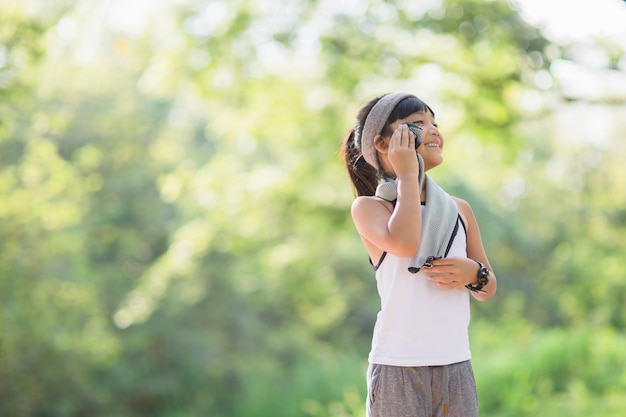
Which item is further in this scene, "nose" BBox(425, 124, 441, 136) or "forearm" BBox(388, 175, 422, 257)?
"nose" BBox(425, 124, 441, 136)

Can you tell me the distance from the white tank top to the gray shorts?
27 mm

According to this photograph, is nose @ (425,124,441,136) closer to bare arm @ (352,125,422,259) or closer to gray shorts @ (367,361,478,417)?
bare arm @ (352,125,422,259)

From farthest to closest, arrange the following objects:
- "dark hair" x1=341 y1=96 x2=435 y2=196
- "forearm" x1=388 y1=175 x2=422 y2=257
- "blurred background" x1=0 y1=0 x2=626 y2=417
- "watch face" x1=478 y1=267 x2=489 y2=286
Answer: "blurred background" x1=0 y1=0 x2=626 y2=417 < "dark hair" x1=341 y1=96 x2=435 y2=196 < "watch face" x1=478 y1=267 x2=489 y2=286 < "forearm" x1=388 y1=175 x2=422 y2=257

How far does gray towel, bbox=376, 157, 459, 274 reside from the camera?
2.23 meters

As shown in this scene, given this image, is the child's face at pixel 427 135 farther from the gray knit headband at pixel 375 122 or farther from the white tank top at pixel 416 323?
the white tank top at pixel 416 323

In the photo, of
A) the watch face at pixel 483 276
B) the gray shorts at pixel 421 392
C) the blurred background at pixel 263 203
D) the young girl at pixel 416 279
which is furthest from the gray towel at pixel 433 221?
the blurred background at pixel 263 203

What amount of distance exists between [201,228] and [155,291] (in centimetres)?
155

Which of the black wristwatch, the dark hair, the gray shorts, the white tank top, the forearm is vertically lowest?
the gray shorts

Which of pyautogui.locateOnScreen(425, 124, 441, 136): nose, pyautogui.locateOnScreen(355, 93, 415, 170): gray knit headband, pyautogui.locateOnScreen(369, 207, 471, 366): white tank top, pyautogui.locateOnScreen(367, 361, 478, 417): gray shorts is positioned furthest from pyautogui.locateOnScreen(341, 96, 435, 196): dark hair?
pyautogui.locateOnScreen(367, 361, 478, 417): gray shorts

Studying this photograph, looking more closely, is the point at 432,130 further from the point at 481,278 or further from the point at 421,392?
the point at 421,392

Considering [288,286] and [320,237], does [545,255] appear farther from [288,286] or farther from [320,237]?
[320,237]

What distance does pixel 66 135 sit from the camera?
53.5ft

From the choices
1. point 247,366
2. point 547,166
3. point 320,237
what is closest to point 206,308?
point 247,366

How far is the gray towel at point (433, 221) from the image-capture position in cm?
223
